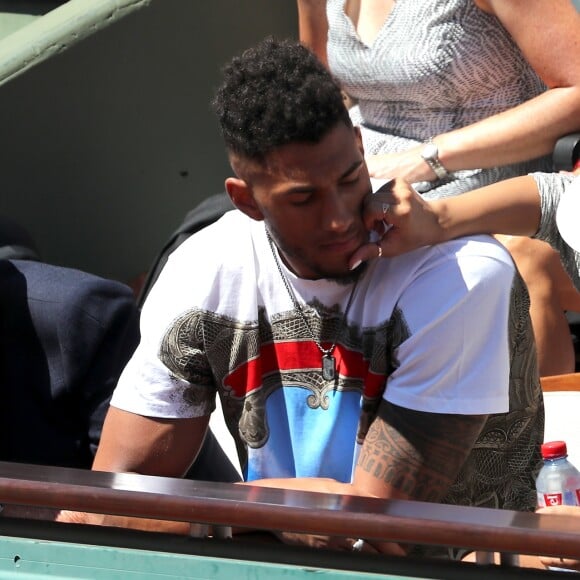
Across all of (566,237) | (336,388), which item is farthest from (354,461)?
(566,237)

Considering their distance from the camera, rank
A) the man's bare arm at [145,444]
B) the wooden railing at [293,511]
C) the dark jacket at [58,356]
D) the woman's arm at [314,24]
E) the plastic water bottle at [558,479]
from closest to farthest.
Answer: the wooden railing at [293,511] → the plastic water bottle at [558,479] → the man's bare arm at [145,444] → the dark jacket at [58,356] → the woman's arm at [314,24]

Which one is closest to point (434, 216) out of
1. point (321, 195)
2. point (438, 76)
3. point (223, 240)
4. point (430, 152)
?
point (321, 195)

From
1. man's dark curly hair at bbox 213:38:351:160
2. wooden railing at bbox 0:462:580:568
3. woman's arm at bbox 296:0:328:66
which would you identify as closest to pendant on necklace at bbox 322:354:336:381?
man's dark curly hair at bbox 213:38:351:160

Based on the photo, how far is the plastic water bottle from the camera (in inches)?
78.7

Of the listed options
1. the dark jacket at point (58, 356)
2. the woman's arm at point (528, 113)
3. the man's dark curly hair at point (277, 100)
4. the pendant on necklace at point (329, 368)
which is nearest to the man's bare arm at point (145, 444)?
the dark jacket at point (58, 356)

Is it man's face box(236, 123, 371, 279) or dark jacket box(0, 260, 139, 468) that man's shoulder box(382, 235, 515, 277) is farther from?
dark jacket box(0, 260, 139, 468)

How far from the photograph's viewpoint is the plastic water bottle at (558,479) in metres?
2.00

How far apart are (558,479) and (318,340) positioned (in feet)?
1.49

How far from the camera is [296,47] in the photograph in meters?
2.02

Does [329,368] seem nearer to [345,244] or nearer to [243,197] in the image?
[345,244]

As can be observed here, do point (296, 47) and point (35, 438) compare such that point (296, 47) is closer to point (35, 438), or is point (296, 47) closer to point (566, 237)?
point (566, 237)

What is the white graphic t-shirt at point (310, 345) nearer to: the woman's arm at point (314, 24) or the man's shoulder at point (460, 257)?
the man's shoulder at point (460, 257)

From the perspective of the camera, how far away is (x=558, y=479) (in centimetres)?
201

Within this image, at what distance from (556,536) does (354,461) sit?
73 cm
